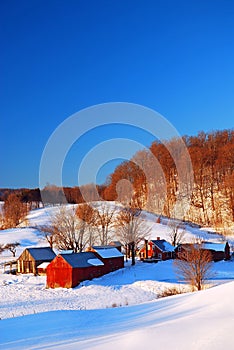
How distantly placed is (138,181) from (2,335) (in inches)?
2176

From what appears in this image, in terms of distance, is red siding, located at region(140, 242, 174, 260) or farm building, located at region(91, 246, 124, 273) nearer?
farm building, located at region(91, 246, 124, 273)

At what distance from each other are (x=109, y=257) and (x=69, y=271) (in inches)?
192

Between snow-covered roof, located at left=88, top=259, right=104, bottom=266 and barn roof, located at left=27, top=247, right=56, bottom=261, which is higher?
barn roof, located at left=27, top=247, right=56, bottom=261

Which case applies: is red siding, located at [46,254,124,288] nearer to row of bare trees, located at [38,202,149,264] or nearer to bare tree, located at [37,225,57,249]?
row of bare trees, located at [38,202,149,264]

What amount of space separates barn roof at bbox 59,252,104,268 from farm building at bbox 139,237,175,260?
7.98 meters

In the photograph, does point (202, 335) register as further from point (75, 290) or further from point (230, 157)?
point (230, 157)

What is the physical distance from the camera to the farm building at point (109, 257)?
30125 mm

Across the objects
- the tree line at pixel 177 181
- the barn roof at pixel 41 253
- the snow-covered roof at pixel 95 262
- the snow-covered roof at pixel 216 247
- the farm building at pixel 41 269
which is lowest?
the farm building at pixel 41 269

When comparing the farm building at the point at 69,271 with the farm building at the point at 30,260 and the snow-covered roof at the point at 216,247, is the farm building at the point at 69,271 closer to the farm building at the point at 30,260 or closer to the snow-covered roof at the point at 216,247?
the farm building at the point at 30,260

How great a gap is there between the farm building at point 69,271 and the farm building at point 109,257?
163 centimetres

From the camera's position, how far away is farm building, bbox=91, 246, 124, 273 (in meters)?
30.1

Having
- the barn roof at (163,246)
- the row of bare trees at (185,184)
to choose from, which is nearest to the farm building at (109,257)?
the barn roof at (163,246)

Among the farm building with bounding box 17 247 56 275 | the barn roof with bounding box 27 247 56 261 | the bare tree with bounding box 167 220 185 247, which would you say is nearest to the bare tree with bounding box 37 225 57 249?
the barn roof with bounding box 27 247 56 261

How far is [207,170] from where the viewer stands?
208 ft
